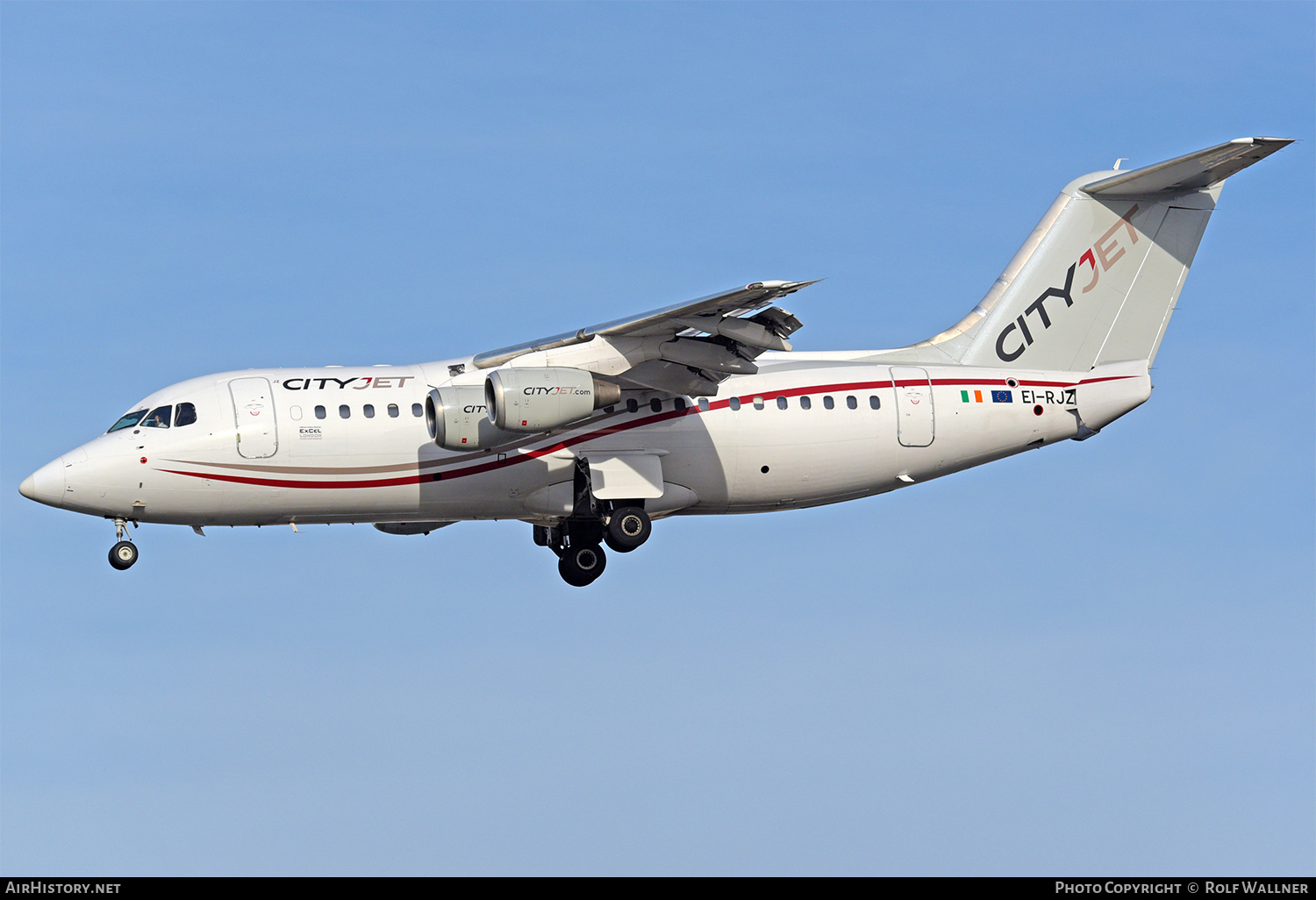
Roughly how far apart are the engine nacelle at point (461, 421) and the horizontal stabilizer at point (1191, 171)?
1048 centimetres

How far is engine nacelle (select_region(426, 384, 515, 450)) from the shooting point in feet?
78.2

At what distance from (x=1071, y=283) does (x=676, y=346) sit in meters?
7.10

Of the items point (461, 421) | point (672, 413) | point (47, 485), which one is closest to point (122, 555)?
point (47, 485)

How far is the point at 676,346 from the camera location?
24.7m

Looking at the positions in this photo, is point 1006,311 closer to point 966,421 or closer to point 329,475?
point 966,421

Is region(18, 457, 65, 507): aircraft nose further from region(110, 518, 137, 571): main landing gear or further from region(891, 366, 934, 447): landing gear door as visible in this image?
region(891, 366, 934, 447): landing gear door

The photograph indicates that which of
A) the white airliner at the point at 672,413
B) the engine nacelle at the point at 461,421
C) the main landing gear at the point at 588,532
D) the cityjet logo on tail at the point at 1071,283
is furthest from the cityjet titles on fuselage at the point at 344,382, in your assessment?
the cityjet logo on tail at the point at 1071,283

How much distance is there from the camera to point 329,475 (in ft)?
81.0

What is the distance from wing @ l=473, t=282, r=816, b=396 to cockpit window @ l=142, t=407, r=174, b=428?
4.15 m

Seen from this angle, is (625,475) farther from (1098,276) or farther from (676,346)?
(1098,276)

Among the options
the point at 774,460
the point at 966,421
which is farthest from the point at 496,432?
the point at 966,421

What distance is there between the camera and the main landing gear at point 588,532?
25484mm

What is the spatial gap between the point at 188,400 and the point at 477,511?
13.7 feet

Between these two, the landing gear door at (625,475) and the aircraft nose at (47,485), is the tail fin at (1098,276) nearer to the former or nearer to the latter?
the landing gear door at (625,475)
